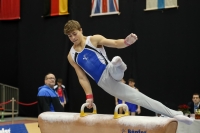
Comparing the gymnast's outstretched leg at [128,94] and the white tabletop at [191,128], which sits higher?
the gymnast's outstretched leg at [128,94]

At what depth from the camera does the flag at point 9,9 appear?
14.3 metres

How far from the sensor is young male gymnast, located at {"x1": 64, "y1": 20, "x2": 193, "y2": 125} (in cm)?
441

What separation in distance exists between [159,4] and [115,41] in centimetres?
748

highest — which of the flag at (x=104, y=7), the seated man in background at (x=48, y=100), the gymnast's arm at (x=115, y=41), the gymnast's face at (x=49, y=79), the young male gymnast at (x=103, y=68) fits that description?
the flag at (x=104, y=7)

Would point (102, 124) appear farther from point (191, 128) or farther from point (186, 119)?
point (191, 128)

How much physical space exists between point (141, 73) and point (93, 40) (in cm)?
733

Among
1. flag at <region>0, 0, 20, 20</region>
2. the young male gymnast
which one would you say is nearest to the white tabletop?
the young male gymnast

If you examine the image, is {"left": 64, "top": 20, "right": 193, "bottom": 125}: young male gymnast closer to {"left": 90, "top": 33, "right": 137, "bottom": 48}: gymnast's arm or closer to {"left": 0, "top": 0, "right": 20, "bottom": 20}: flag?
{"left": 90, "top": 33, "right": 137, "bottom": 48}: gymnast's arm

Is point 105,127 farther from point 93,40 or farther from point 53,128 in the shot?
point 93,40

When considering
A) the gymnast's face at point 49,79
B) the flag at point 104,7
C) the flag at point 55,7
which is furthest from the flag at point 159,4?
the gymnast's face at point 49,79

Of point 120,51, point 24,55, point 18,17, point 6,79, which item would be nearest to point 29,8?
point 18,17

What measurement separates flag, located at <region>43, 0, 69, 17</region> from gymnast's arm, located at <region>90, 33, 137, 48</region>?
885 centimetres

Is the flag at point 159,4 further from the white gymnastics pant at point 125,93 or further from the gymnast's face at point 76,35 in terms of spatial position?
the white gymnastics pant at point 125,93

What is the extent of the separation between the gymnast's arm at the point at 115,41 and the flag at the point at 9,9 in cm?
1041
